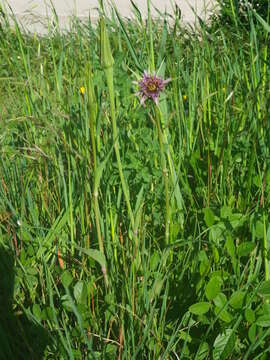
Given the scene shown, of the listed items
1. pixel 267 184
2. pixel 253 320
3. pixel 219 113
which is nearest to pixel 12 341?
pixel 253 320

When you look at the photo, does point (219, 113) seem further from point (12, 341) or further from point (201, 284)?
point (12, 341)

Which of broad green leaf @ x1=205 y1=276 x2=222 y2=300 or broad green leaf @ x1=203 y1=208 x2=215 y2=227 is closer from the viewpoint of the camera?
broad green leaf @ x1=205 y1=276 x2=222 y2=300

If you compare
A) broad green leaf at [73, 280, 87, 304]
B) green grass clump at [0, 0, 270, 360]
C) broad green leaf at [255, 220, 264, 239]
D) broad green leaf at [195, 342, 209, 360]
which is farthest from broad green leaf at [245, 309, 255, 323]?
broad green leaf at [73, 280, 87, 304]

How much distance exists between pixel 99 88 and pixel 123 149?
0.16 m

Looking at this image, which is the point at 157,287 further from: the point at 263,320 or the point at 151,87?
the point at 151,87

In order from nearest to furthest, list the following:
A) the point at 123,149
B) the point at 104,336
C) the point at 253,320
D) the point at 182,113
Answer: the point at 253,320, the point at 104,336, the point at 123,149, the point at 182,113

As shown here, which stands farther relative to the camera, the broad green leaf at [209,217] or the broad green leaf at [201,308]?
the broad green leaf at [209,217]

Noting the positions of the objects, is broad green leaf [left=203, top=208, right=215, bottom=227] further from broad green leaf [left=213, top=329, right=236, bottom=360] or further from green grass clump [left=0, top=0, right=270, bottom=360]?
broad green leaf [left=213, top=329, right=236, bottom=360]

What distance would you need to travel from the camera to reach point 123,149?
1.34m

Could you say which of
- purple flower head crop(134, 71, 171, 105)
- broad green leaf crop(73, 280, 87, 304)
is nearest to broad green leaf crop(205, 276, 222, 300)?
broad green leaf crop(73, 280, 87, 304)

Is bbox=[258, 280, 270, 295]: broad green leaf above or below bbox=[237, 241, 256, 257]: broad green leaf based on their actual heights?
below

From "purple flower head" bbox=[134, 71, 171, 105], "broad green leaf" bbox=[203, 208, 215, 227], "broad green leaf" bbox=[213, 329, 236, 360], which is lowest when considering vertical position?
"broad green leaf" bbox=[213, 329, 236, 360]

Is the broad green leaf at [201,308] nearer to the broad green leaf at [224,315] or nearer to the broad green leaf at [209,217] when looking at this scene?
the broad green leaf at [224,315]

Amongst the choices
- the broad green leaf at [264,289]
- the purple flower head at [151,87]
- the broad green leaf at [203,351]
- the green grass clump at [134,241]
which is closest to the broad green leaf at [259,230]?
the green grass clump at [134,241]
